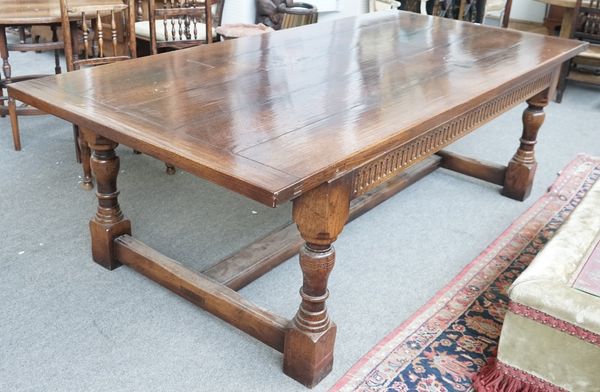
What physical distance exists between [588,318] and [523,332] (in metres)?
0.18

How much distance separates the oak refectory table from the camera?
153 centimetres

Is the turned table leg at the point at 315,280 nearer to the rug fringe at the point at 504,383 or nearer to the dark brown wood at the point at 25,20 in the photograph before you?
the rug fringe at the point at 504,383

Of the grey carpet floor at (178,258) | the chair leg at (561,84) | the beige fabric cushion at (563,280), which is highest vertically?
the beige fabric cushion at (563,280)

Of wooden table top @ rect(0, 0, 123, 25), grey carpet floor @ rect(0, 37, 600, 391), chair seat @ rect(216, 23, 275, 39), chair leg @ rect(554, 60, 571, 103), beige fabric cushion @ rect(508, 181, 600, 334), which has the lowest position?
grey carpet floor @ rect(0, 37, 600, 391)

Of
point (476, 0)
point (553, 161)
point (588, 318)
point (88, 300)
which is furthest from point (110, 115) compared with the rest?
point (476, 0)

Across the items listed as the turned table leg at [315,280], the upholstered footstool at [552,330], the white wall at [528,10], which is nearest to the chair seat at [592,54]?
the white wall at [528,10]

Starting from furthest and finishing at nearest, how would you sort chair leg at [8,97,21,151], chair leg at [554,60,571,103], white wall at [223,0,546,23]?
white wall at [223,0,546,23] → chair leg at [554,60,571,103] → chair leg at [8,97,21,151]

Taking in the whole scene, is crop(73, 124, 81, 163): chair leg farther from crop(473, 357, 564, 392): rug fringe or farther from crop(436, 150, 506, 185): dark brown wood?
crop(473, 357, 564, 392): rug fringe

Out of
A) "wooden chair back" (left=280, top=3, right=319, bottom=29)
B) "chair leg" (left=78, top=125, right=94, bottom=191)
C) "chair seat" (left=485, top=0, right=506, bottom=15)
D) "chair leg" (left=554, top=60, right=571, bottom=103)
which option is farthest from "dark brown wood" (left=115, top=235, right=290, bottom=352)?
"chair seat" (left=485, top=0, right=506, bottom=15)

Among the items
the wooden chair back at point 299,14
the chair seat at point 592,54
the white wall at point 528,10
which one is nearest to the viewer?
the chair seat at point 592,54

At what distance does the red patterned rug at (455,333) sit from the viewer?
179cm

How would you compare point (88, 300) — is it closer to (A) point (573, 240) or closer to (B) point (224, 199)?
(B) point (224, 199)

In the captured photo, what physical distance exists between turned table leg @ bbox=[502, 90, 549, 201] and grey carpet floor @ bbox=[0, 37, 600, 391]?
2.7 inches

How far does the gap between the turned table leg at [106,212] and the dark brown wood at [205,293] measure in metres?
0.04
